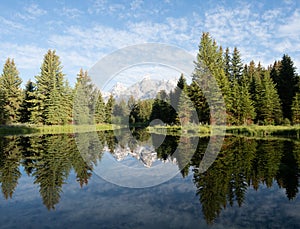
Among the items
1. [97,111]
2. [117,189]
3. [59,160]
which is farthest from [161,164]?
[97,111]

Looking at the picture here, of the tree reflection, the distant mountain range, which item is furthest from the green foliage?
the tree reflection

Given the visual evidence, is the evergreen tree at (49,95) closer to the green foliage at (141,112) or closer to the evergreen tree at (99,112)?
the evergreen tree at (99,112)

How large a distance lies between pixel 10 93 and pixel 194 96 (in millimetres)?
37144

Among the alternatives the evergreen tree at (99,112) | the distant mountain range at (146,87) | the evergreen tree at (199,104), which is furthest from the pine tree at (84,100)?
the evergreen tree at (199,104)

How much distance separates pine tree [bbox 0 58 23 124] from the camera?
157ft

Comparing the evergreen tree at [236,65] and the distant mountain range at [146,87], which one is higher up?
the evergreen tree at [236,65]

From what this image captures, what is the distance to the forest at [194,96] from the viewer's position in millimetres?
38844

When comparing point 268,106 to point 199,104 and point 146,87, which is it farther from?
point 146,87

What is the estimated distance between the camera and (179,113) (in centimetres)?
4009

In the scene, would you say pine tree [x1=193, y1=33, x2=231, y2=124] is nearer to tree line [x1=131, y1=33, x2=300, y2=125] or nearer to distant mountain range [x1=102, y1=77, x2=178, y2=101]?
tree line [x1=131, y1=33, x2=300, y2=125]

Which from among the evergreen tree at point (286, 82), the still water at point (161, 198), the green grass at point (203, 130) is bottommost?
the still water at point (161, 198)

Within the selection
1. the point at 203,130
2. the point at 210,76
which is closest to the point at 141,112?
the point at 210,76

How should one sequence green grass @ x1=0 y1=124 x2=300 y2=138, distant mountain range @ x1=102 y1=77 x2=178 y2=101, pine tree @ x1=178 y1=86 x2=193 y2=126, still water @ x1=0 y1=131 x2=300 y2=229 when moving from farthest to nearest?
1. pine tree @ x1=178 y1=86 x2=193 y2=126
2. distant mountain range @ x1=102 y1=77 x2=178 y2=101
3. green grass @ x1=0 y1=124 x2=300 y2=138
4. still water @ x1=0 y1=131 x2=300 y2=229

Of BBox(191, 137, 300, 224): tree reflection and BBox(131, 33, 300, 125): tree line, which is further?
BBox(131, 33, 300, 125): tree line
